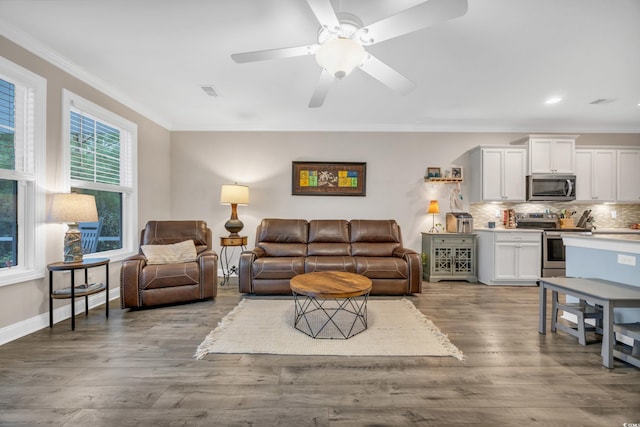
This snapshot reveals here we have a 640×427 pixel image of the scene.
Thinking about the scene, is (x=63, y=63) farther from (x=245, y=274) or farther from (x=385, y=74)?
(x=385, y=74)

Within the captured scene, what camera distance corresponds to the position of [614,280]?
236 cm

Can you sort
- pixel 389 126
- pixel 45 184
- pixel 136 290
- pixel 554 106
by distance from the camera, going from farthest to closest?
pixel 389 126 → pixel 554 106 → pixel 136 290 → pixel 45 184

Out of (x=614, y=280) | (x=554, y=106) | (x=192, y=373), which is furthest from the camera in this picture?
(x=554, y=106)

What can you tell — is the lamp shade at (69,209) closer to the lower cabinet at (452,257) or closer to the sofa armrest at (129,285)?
the sofa armrest at (129,285)

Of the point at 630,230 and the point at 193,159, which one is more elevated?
the point at 193,159

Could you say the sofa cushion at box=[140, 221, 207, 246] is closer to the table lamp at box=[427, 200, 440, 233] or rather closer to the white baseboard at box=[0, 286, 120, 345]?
the white baseboard at box=[0, 286, 120, 345]

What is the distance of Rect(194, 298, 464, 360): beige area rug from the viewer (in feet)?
7.06

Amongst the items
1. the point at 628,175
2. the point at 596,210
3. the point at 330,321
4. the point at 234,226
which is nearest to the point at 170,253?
the point at 234,226

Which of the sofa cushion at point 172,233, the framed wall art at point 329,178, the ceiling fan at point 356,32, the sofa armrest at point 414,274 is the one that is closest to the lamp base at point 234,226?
the sofa cushion at point 172,233

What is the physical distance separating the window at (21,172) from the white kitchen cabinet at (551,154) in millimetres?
6241

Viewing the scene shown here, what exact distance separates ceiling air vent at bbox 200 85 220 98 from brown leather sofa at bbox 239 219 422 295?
1906 millimetres

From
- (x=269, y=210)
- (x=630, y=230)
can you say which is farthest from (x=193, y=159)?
(x=630, y=230)

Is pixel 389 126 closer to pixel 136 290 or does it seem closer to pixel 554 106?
pixel 554 106

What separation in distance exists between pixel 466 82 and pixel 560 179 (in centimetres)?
264
